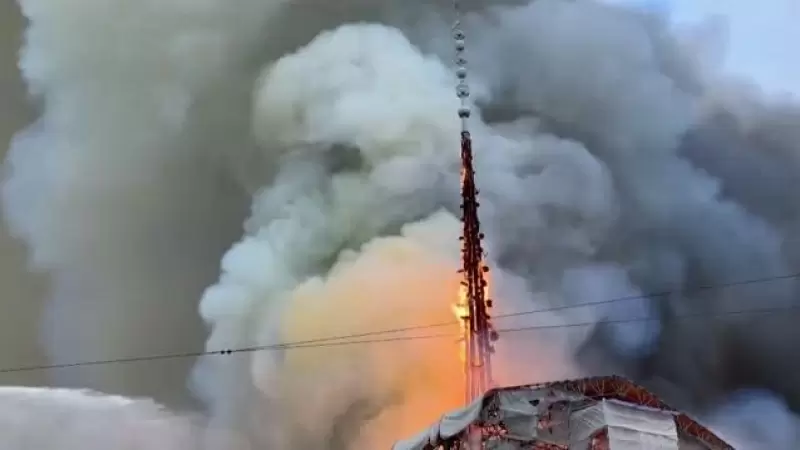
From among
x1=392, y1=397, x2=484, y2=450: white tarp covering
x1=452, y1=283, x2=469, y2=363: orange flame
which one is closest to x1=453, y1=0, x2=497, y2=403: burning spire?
x1=452, y1=283, x2=469, y2=363: orange flame

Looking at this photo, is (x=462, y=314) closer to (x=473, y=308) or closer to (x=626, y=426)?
(x=473, y=308)

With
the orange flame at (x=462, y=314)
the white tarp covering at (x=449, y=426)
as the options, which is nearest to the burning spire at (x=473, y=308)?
the orange flame at (x=462, y=314)

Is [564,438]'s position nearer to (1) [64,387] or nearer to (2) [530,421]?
(2) [530,421]

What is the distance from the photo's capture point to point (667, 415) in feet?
45.2

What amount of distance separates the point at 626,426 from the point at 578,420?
0.69m

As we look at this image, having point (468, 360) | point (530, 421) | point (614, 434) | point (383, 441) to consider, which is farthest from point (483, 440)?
point (383, 441)

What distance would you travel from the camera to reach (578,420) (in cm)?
1370

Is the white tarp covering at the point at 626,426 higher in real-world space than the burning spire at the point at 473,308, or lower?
lower

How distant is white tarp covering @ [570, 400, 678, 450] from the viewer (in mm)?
13391

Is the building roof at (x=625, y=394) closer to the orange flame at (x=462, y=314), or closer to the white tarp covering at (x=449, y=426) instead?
the white tarp covering at (x=449, y=426)

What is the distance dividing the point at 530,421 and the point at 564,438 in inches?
21.9

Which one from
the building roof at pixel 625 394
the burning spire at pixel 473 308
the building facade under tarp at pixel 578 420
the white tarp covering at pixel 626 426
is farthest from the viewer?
the burning spire at pixel 473 308

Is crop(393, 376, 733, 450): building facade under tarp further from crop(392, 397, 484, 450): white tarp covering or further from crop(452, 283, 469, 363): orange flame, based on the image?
crop(452, 283, 469, 363): orange flame

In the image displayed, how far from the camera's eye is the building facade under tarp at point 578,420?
13500mm
